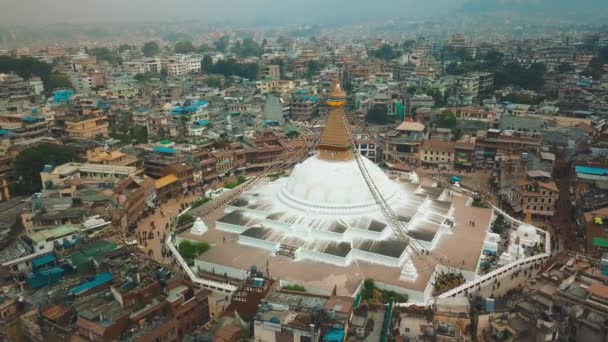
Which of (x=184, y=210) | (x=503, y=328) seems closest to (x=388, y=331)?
(x=503, y=328)

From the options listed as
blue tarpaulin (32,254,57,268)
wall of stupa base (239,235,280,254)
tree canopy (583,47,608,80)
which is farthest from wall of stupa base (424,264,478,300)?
tree canopy (583,47,608,80)

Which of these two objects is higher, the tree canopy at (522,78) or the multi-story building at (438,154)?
the tree canopy at (522,78)

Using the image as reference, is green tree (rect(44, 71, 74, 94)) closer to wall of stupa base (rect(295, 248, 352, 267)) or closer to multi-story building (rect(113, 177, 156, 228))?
multi-story building (rect(113, 177, 156, 228))

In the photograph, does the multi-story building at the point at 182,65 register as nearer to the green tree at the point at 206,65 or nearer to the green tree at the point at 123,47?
the green tree at the point at 206,65

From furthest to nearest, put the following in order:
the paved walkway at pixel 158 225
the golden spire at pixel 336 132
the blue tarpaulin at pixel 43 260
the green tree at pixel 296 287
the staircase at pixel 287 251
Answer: the golden spire at pixel 336 132, the paved walkway at pixel 158 225, the staircase at pixel 287 251, the blue tarpaulin at pixel 43 260, the green tree at pixel 296 287

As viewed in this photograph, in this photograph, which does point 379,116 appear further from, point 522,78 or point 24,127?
point 24,127

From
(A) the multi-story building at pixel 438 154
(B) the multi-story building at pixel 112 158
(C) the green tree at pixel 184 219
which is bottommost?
(C) the green tree at pixel 184 219

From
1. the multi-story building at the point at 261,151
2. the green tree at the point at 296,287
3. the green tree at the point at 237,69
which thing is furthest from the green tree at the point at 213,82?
the green tree at the point at 296,287

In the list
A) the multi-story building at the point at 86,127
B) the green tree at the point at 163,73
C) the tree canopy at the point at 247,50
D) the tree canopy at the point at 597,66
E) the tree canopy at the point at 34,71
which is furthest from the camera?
the tree canopy at the point at 247,50

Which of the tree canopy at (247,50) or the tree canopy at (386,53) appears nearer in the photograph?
the tree canopy at (386,53)
